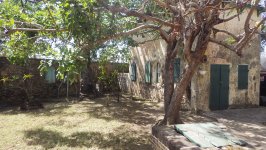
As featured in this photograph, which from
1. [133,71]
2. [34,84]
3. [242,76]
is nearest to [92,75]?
[133,71]

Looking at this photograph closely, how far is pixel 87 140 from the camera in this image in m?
6.21

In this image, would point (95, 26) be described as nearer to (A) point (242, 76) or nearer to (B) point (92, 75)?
(A) point (242, 76)

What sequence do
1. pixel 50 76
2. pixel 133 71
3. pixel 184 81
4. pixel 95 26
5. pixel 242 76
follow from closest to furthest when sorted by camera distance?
pixel 95 26, pixel 184 81, pixel 242 76, pixel 50 76, pixel 133 71

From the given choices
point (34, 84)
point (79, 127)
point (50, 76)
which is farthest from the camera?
point (50, 76)

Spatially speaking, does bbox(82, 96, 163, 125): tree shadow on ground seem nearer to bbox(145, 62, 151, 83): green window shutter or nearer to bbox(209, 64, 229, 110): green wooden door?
bbox(145, 62, 151, 83): green window shutter

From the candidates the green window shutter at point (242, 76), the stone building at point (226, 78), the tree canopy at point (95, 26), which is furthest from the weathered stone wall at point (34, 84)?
the green window shutter at point (242, 76)

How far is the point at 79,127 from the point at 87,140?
1368 mm

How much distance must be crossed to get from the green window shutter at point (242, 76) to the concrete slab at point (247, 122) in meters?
1.03

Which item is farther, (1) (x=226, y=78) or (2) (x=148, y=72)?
(2) (x=148, y=72)

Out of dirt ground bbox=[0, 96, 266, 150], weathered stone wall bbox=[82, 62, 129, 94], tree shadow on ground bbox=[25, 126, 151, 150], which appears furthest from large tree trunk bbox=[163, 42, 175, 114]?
weathered stone wall bbox=[82, 62, 129, 94]

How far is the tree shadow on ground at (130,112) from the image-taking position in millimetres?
8691

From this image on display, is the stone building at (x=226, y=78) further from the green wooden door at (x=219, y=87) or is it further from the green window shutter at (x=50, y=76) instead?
the green window shutter at (x=50, y=76)

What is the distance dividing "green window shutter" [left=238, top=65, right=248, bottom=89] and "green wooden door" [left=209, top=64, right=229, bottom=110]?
65cm

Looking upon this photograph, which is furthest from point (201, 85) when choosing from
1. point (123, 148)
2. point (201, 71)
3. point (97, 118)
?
point (123, 148)
